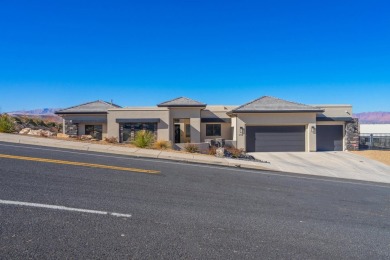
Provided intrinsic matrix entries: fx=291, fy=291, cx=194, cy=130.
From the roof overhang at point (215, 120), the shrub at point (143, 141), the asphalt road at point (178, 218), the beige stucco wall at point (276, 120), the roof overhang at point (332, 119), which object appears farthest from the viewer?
the roof overhang at point (215, 120)

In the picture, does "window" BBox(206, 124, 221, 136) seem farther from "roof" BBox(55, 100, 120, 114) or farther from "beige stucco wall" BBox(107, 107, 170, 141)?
"roof" BBox(55, 100, 120, 114)

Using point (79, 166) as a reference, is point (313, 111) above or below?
above

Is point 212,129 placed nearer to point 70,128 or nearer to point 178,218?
point 70,128

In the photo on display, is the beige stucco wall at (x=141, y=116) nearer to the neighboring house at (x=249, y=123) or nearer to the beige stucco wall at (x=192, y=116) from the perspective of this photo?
the neighboring house at (x=249, y=123)

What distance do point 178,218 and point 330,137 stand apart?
27178 mm

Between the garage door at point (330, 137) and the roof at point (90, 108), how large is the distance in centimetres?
2187

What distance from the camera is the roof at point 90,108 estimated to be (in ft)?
99.3

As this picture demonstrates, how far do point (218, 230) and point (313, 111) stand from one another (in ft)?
80.0

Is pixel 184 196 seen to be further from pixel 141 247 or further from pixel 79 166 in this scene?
pixel 79 166

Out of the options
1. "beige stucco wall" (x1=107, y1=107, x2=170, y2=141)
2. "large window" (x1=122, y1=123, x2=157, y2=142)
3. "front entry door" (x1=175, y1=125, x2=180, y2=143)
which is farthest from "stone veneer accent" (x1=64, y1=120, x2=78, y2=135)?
"front entry door" (x1=175, y1=125, x2=180, y2=143)

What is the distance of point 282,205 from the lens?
22.7 feet

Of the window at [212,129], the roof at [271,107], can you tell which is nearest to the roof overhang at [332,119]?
the roof at [271,107]

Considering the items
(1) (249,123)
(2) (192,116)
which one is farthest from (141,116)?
(1) (249,123)

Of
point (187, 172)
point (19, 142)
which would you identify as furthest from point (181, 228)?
point (19, 142)
